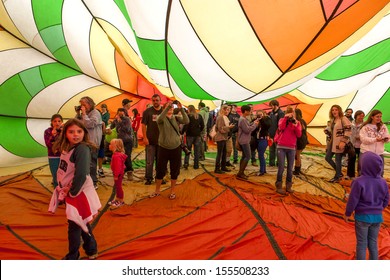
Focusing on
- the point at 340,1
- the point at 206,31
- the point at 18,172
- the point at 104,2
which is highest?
the point at 104,2

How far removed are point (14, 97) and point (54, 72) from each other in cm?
76

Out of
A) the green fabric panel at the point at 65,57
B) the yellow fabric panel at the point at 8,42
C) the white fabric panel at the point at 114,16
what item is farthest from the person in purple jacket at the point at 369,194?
the yellow fabric panel at the point at 8,42

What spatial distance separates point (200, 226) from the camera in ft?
8.34

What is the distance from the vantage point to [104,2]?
11.0 feet

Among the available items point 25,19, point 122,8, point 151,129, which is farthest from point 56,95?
point 122,8

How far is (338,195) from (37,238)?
332 centimetres

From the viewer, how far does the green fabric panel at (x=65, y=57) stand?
4.58 m

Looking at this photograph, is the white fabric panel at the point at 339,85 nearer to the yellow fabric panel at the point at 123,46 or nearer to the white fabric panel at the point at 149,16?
the yellow fabric panel at the point at 123,46

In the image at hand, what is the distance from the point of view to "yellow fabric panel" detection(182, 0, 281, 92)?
2.16 m

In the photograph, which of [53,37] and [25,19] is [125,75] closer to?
[53,37]
